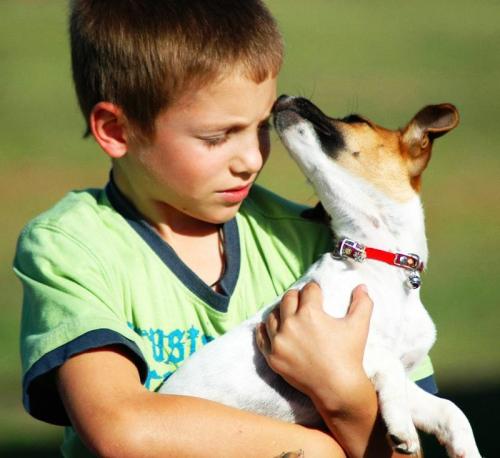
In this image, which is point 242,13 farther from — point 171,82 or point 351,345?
point 351,345

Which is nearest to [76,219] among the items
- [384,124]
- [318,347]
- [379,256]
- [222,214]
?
[222,214]

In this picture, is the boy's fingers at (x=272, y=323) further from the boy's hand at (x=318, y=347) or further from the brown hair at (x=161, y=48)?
the brown hair at (x=161, y=48)

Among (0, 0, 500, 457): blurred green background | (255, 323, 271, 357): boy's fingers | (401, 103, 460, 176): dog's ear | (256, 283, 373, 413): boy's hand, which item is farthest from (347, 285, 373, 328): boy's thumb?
(0, 0, 500, 457): blurred green background

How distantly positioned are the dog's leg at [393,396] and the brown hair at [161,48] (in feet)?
2.45

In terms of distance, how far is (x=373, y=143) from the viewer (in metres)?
3.32

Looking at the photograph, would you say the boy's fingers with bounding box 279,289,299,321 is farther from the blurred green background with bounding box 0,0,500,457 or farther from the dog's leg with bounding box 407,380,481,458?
the blurred green background with bounding box 0,0,500,457

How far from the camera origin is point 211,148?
118 inches

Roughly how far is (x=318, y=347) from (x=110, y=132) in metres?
0.78

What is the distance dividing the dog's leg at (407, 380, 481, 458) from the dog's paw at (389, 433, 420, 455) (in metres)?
0.14

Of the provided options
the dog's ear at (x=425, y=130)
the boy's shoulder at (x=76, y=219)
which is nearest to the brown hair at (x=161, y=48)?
the boy's shoulder at (x=76, y=219)

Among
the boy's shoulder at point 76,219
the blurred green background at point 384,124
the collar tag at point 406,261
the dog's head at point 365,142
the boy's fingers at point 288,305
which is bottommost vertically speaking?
the blurred green background at point 384,124

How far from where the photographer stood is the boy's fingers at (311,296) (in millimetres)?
2957

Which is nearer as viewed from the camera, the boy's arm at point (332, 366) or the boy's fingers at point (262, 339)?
the boy's arm at point (332, 366)

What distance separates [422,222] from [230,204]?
1.82 feet
